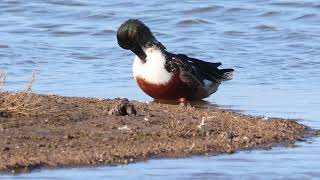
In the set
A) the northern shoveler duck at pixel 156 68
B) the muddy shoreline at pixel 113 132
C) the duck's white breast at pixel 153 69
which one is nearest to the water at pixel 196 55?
the muddy shoreline at pixel 113 132

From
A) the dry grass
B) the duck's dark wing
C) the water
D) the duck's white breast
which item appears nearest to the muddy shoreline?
the dry grass

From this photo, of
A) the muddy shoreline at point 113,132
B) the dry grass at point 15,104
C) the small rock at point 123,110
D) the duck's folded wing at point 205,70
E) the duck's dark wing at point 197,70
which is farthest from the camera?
the duck's folded wing at point 205,70

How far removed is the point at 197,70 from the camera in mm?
11766

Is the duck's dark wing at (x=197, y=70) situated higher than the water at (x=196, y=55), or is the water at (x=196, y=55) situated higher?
the duck's dark wing at (x=197, y=70)

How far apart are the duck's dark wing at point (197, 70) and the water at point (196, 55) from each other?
0.23 metres

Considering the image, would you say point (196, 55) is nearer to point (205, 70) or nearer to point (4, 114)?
point (205, 70)

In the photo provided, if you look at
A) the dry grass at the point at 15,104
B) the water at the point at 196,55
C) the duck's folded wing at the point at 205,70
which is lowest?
the water at the point at 196,55

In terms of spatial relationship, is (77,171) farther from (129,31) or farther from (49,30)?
(49,30)

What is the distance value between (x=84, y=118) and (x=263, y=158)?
171 cm

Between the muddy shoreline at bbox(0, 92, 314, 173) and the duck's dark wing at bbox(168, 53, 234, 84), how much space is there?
1.38m

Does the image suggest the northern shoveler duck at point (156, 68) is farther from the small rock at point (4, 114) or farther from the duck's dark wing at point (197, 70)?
the small rock at point (4, 114)

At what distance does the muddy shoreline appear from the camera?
7895mm

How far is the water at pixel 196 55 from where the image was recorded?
26.0 ft

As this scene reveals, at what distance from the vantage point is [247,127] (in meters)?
9.28
